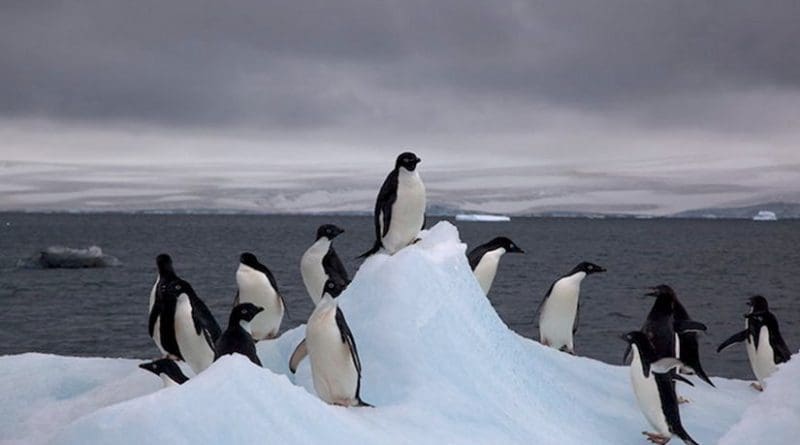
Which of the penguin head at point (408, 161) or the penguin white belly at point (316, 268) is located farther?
the penguin white belly at point (316, 268)

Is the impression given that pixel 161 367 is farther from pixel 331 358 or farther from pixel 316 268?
pixel 316 268

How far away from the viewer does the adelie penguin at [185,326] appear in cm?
888

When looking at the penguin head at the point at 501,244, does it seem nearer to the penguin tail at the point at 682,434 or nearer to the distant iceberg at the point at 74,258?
the penguin tail at the point at 682,434

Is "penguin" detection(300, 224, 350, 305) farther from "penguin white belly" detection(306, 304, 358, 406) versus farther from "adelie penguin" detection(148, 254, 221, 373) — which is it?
"penguin white belly" detection(306, 304, 358, 406)

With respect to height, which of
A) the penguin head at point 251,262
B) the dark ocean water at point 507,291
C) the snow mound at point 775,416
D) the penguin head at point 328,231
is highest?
the penguin head at point 328,231

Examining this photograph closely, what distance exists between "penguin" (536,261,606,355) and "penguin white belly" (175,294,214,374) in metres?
4.17

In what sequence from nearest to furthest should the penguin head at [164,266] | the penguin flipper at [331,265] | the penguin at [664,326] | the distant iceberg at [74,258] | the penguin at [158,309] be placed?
the penguin at [158,309] < the penguin at [664,326] < the penguin head at [164,266] < the penguin flipper at [331,265] < the distant iceberg at [74,258]

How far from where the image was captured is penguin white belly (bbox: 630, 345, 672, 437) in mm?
8156

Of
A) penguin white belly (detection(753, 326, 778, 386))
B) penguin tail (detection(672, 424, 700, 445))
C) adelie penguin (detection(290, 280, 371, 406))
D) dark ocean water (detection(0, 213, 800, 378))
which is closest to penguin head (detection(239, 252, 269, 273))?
adelie penguin (detection(290, 280, 371, 406))

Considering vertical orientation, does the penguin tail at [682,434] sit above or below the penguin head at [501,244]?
below

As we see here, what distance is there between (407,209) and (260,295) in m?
2.72

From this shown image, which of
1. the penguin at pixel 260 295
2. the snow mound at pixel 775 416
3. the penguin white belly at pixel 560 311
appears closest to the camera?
the snow mound at pixel 775 416

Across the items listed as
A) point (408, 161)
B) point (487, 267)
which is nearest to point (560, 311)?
point (487, 267)

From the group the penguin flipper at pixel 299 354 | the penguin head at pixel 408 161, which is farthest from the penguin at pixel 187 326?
the penguin head at pixel 408 161
